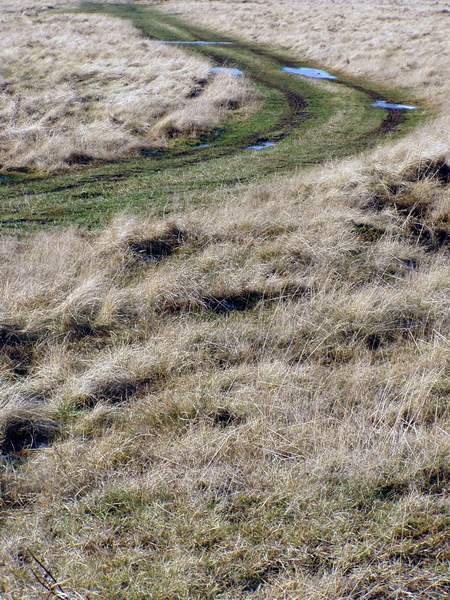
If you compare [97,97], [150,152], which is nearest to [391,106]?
[150,152]

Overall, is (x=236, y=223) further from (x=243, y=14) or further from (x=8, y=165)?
(x=243, y=14)

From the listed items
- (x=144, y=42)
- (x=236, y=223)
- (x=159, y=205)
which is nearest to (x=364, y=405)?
(x=236, y=223)

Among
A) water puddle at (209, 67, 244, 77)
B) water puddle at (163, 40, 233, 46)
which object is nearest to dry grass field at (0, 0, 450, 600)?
water puddle at (209, 67, 244, 77)

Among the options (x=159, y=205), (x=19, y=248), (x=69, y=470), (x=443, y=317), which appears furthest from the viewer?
(x=159, y=205)

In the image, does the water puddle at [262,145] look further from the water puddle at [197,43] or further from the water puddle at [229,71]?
the water puddle at [197,43]

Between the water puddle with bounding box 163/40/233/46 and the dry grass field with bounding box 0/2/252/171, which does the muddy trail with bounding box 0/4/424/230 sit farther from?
the water puddle with bounding box 163/40/233/46

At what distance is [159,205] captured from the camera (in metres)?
10.7

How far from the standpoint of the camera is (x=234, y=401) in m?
5.17

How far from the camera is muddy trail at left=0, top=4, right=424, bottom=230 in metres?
10.8

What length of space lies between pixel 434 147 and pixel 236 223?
4819mm

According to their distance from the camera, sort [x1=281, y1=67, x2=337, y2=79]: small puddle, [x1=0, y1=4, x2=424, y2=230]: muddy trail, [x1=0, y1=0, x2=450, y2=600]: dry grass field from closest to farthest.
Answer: [x1=0, y1=0, x2=450, y2=600]: dry grass field
[x1=0, y1=4, x2=424, y2=230]: muddy trail
[x1=281, y1=67, x2=337, y2=79]: small puddle

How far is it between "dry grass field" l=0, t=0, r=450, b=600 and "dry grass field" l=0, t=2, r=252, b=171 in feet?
18.8

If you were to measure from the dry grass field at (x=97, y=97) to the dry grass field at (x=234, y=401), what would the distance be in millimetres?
5728

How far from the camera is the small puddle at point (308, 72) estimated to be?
25906mm
